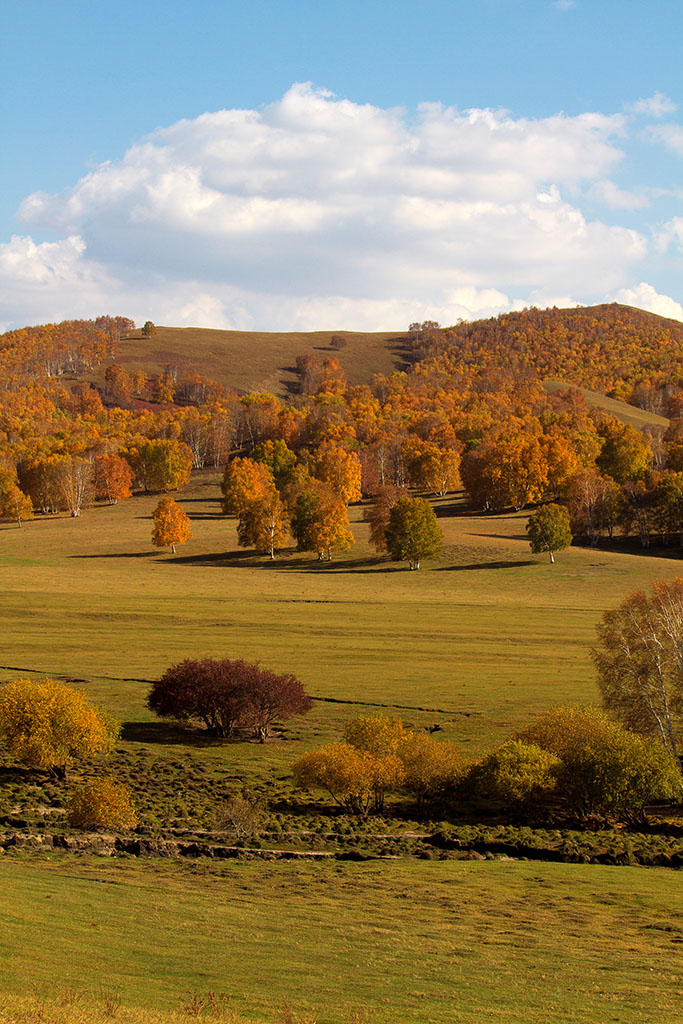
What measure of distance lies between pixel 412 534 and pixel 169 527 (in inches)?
1487

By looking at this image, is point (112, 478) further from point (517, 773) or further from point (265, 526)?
point (517, 773)

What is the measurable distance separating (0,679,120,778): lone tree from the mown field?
240 cm

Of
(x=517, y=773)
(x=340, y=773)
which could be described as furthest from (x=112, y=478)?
(x=517, y=773)

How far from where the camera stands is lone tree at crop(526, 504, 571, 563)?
118000 mm

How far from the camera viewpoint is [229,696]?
51906mm

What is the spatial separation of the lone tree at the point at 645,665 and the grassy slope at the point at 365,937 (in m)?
12.6

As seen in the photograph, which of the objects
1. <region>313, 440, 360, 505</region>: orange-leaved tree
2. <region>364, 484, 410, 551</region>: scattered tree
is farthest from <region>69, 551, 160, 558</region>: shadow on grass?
<region>313, 440, 360, 505</region>: orange-leaved tree

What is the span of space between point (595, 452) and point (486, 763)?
15110cm

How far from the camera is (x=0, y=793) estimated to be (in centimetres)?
4238

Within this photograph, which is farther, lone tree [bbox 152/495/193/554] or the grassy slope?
lone tree [bbox 152/495/193/554]

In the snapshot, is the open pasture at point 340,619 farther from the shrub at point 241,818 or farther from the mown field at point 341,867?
the shrub at point 241,818

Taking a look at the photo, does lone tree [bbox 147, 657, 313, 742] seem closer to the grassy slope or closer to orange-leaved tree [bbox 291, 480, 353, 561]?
the grassy slope

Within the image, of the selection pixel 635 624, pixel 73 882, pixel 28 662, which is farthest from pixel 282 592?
pixel 73 882

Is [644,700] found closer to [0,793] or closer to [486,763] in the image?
[486,763]
